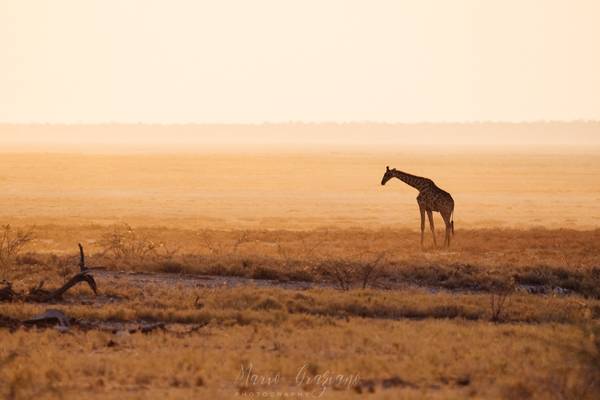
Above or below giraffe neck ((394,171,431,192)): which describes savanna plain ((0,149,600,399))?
below

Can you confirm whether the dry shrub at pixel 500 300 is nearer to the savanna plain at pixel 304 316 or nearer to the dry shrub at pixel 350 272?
the savanna plain at pixel 304 316

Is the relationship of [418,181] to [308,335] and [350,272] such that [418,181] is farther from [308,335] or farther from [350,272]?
[308,335]

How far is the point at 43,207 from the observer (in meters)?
55.4

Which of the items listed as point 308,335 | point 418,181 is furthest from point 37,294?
point 418,181

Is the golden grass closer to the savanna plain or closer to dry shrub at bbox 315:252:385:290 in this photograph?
the savanna plain

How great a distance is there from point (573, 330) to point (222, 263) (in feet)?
32.8

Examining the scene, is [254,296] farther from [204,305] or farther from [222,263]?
[222,263]

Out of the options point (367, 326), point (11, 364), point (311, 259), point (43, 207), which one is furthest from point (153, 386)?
point (43, 207)

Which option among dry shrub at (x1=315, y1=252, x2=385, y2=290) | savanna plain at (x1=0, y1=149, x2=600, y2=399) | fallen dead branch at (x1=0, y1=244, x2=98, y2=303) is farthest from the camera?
dry shrub at (x1=315, y1=252, x2=385, y2=290)

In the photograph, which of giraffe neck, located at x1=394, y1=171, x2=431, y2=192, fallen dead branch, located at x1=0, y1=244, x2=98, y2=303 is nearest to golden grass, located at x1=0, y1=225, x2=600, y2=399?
fallen dead branch, located at x1=0, y1=244, x2=98, y2=303

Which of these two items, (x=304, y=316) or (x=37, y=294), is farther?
(x=37, y=294)

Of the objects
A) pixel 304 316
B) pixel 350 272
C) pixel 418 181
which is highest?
pixel 418 181

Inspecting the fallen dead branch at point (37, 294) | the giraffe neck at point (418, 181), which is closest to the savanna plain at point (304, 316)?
the fallen dead branch at point (37, 294)

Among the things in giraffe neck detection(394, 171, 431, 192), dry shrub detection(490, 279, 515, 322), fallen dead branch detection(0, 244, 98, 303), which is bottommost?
dry shrub detection(490, 279, 515, 322)
